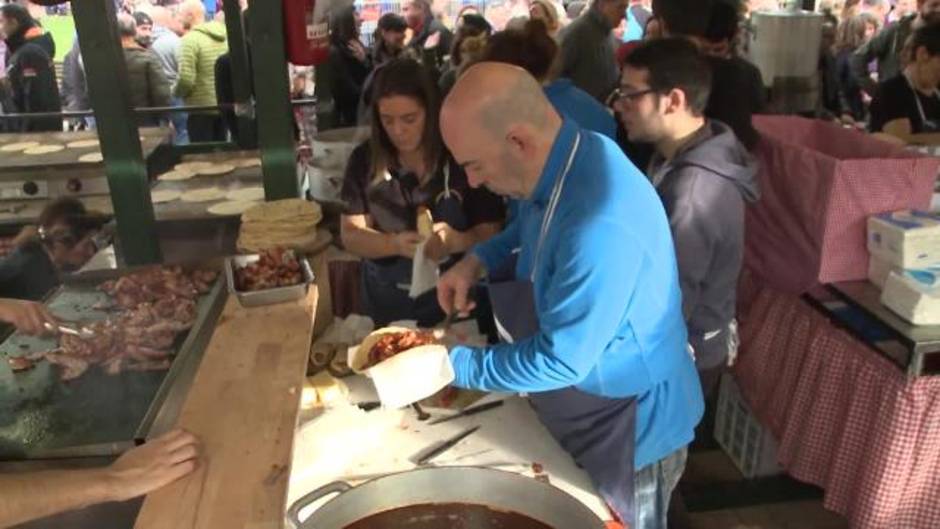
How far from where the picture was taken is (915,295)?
8.55ft

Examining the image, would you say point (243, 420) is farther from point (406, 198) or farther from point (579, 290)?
point (406, 198)

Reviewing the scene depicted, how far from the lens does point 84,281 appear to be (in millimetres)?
2842

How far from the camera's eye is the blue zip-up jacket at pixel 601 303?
5.15 feet

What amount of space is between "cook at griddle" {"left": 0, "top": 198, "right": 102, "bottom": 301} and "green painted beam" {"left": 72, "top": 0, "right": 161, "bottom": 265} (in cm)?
21

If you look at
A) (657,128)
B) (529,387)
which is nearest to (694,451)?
(657,128)

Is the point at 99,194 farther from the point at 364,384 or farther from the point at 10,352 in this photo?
the point at 364,384

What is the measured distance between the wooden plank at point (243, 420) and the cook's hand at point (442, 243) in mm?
399

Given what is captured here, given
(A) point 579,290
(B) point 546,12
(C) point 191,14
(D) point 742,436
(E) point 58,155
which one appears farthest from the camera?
(C) point 191,14

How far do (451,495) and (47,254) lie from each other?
2.25 meters

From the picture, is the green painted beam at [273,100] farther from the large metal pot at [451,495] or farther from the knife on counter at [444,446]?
the large metal pot at [451,495]

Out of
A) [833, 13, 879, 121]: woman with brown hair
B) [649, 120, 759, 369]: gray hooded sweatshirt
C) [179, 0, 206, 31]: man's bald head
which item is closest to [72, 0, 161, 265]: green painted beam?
[649, 120, 759, 369]: gray hooded sweatshirt

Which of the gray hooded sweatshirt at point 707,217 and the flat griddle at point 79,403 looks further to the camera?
the gray hooded sweatshirt at point 707,217

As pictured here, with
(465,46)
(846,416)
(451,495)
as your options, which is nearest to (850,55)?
(465,46)

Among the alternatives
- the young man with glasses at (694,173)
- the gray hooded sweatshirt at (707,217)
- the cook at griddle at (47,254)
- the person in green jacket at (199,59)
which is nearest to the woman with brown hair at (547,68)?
the young man with glasses at (694,173)
